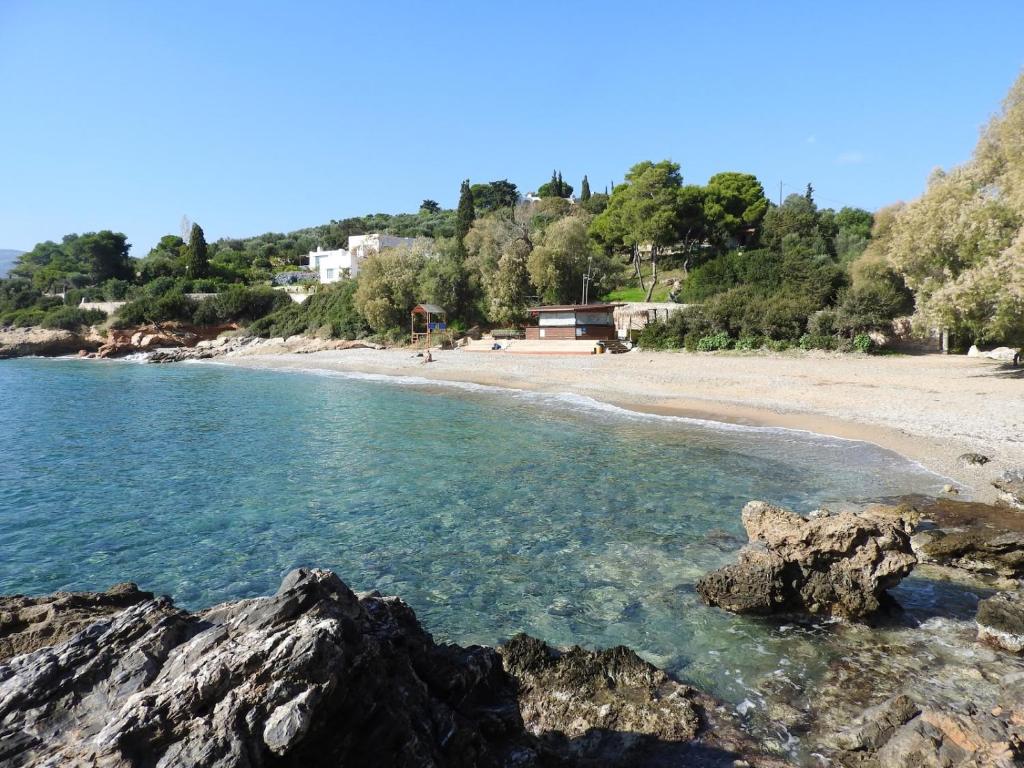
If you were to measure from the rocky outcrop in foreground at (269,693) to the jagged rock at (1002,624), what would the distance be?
466cm

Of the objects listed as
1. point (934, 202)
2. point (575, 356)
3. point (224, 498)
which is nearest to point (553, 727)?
point (224, 498)

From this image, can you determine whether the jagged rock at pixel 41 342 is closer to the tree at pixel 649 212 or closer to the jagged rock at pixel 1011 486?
the tree at pixel 649 212

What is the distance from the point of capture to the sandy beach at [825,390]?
16.5 metres

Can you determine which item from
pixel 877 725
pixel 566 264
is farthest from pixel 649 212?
pixel 877 725

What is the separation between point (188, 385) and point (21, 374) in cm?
1824

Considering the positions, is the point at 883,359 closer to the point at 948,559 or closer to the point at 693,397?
the point at 693,397

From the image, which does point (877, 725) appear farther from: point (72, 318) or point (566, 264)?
point (72, 318)

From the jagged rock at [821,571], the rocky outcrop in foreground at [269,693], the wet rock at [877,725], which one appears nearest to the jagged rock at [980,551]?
the jagged rock at [821,571]

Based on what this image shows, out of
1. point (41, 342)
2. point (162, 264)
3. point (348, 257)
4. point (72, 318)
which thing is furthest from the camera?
point (162, 264)

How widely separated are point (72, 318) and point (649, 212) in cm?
6582

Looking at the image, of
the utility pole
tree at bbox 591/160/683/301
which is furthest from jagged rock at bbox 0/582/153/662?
tree at bbox 591/160/683/301

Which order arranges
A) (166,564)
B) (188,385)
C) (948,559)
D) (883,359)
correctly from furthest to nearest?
(188,385)
(883,359)
(166,564)
(948,559)

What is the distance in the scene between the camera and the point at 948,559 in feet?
31.2

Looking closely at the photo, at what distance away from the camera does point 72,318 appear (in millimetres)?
70125
